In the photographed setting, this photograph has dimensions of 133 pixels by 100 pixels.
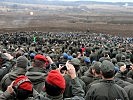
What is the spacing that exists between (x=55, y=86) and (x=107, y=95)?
1527mm

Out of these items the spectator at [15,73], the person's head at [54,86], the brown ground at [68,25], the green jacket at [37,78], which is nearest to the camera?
the person's head at [54,86]

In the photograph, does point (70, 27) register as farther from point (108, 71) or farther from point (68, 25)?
point (108, 71)

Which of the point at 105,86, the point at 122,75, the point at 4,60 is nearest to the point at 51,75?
the point at 105,86

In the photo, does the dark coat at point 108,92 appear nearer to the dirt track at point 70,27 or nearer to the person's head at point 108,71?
the person's head at point 108,71

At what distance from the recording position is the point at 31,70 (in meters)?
7.77

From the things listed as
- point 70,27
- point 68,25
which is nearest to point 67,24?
point 68,25

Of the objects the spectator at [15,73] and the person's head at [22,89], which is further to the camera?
the spectator at [15,73]

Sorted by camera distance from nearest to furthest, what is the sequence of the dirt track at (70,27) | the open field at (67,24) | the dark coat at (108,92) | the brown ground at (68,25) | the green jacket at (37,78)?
the dark coat at (108,92), the green jacket at (37,78), the dirt track at (70,27), the brown ground at (68,25), the open field at (67,24)

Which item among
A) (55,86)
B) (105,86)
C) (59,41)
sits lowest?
(59,41)

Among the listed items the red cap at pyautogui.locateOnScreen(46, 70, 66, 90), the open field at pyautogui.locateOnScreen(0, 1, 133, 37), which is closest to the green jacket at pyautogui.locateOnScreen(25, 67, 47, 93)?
the red cap at pyautogui.locateOnScreen(46, 70, 66, 90)

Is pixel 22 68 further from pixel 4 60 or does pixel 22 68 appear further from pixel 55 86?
pixel 55 86

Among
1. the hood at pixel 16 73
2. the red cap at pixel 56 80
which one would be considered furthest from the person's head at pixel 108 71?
the hood at pixel 16 73

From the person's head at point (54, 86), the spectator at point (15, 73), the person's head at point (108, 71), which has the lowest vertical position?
the spectator at point (15, 73)

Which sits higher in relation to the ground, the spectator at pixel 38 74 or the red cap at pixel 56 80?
the red cap at pixel 56 80
